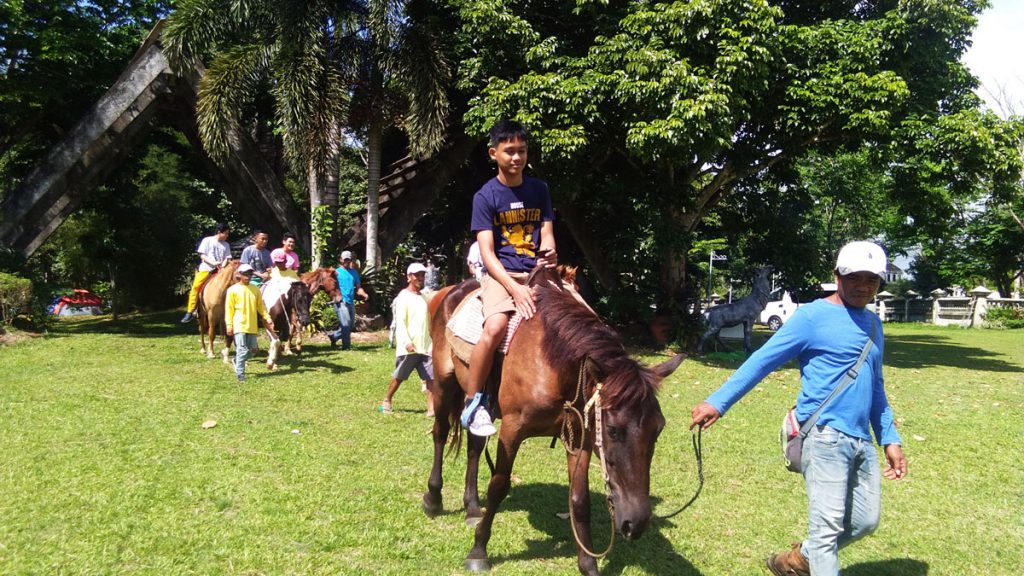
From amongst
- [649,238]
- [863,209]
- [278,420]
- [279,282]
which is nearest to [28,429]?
[278,420]

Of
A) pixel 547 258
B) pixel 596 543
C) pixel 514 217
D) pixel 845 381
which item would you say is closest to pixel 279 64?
pixel 514 217

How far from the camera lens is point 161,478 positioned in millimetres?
5711

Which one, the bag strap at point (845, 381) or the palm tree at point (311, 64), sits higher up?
the palm tree at point (311, 64)

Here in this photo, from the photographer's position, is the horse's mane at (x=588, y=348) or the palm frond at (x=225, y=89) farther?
the palm frond at (x=225, y=89)

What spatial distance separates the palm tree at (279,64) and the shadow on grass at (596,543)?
1168 cm

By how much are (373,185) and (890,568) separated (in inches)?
604

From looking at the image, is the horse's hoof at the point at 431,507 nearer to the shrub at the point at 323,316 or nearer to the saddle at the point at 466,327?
the saddle at the point at 466,327

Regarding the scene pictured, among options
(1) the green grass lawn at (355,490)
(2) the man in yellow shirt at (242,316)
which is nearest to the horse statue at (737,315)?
(1) the green grass lawn at (355,490)

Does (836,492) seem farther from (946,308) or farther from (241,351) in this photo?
(946,308)

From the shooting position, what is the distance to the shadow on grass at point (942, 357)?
16391mm

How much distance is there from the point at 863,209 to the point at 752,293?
26571 millimetres

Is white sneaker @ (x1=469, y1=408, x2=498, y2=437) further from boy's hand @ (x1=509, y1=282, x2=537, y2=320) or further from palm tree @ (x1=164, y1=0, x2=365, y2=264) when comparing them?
palm tree @ (x1=164, y1=0, x2=365, y2=264)

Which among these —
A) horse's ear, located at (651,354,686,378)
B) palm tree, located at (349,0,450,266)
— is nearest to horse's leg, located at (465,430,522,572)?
horse's ear, located at (651,354,686,378)

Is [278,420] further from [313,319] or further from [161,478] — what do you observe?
[313,319]
